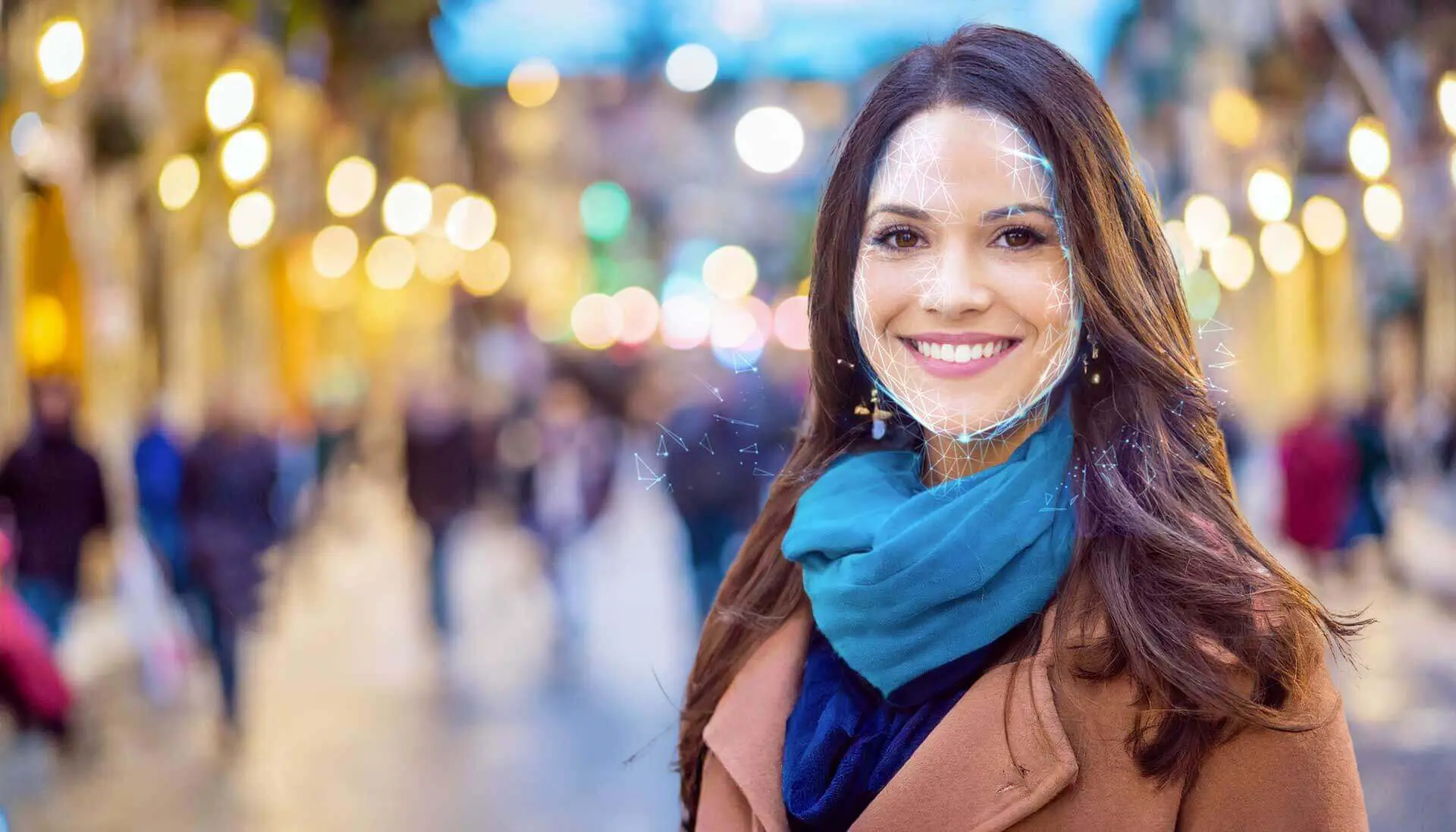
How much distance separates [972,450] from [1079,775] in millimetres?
485

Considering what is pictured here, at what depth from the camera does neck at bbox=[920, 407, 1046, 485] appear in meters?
2.00

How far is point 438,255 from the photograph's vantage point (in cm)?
2370

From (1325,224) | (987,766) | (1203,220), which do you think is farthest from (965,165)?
(1325,224)

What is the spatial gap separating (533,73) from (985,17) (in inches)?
749

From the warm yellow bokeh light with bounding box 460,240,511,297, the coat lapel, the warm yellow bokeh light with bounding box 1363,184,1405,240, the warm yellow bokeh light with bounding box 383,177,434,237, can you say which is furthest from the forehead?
the warm yellow bokeh light with bounding box 460,240,511,297

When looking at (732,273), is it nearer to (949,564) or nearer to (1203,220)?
(1203,220)

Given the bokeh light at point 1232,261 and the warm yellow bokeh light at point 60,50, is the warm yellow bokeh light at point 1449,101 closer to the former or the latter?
the bokeh light at point 1232,261

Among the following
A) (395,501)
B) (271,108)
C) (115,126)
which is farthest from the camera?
(395,501)

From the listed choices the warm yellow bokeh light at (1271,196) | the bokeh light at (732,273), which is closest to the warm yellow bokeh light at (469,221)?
the bokeh light at (732,273)

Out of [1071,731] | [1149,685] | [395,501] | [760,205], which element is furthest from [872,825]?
[760,205]

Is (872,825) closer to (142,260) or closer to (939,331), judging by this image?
(939,331)

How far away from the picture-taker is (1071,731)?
1802 millimetres

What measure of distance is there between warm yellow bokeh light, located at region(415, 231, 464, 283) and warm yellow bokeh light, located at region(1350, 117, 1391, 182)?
52.9ft

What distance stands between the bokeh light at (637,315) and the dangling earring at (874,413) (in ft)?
123
